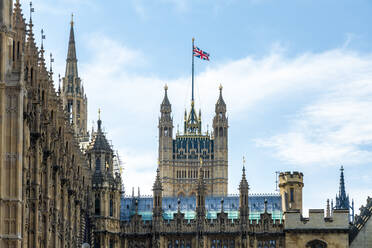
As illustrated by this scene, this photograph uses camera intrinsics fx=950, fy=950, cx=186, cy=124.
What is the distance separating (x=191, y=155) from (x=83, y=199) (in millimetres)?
114859

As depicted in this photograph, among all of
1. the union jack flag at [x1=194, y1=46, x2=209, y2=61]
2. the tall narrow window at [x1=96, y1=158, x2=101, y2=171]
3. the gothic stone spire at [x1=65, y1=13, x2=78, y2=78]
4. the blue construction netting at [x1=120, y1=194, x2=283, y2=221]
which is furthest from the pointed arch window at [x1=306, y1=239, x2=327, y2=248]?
the union jack flag at [x1=194, y1=46, x2=209, y2=61]

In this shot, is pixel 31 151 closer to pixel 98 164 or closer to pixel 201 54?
pixel 98 164

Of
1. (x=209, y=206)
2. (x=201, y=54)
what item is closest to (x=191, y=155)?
(x=201, y=54)

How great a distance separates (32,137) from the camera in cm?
5259

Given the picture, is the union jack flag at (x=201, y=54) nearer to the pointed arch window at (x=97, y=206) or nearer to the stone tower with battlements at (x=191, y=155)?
the stone tower with battlements at (x=191, y=155)

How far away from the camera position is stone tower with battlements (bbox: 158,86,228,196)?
19138cm

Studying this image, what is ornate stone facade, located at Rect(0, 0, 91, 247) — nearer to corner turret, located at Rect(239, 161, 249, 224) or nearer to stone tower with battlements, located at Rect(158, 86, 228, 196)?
corner turret, located at Rect(239, 161, 249, 224)

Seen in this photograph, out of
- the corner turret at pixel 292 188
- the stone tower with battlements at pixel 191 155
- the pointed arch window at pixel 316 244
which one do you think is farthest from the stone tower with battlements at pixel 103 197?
the stone tower with battlements at pixel 191 155

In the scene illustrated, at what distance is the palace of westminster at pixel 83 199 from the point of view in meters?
45.5

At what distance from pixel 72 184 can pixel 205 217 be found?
25156 mm

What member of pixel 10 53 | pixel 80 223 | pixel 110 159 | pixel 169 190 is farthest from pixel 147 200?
pixel 169 190

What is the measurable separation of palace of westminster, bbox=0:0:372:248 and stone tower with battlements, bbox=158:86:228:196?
149 feet

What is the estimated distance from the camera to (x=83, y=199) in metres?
80.7

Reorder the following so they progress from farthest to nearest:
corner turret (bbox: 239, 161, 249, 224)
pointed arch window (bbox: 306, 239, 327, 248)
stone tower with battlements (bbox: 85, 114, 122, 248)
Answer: corner turret (bbox: 239, 161, 249, 224), stone tower with battlements (bbox: 85, 114, 122, 248), pointed arch window (bbox: 306, 239, 327, 248)
